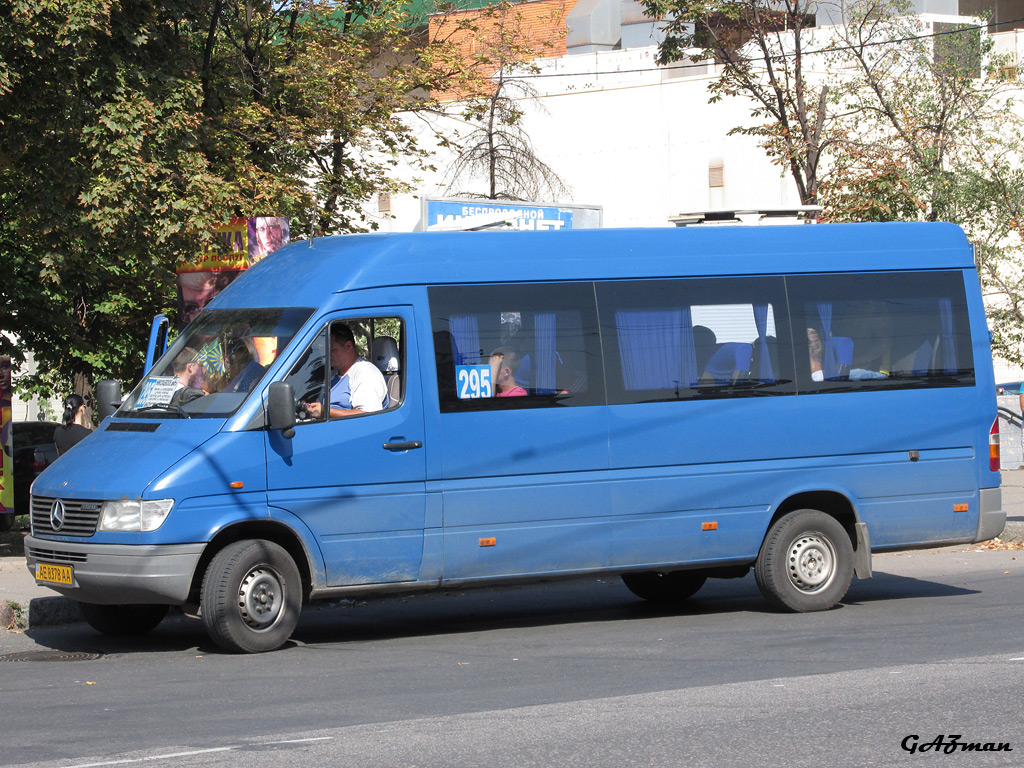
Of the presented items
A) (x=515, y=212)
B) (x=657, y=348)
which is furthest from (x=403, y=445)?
(x=515, y=212)

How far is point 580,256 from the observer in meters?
9.91

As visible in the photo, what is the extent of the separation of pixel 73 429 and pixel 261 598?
264 inches

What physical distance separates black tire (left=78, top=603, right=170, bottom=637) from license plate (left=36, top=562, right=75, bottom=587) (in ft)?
2.78

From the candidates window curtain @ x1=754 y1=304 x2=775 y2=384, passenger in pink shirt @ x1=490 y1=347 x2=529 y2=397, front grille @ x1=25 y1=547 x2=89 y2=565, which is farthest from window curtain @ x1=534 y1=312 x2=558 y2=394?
front grille @ x1=25 y1=547 x2=89 y2=565

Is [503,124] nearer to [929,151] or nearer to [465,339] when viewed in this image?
[929,151]

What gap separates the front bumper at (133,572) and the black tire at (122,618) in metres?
1.16

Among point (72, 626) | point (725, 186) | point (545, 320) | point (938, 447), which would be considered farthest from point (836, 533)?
point (725, 186)

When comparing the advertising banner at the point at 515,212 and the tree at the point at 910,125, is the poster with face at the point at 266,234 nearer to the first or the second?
the advertising banner at the point at 515,212

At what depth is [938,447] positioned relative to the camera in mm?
10617

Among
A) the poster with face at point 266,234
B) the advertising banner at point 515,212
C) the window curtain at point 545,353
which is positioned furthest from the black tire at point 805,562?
the poster with face at point 266,234

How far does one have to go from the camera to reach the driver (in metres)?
9.09

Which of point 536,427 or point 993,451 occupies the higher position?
point 536,427

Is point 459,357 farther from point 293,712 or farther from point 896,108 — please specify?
point 896,108

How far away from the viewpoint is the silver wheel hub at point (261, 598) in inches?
344
